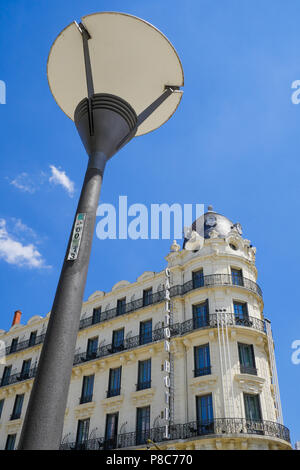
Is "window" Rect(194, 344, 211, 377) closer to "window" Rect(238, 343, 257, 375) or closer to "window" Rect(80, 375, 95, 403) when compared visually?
"window" Rect(238, 343, 257, 375)

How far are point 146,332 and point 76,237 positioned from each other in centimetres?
2323

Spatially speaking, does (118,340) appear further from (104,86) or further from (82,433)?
(104,86)

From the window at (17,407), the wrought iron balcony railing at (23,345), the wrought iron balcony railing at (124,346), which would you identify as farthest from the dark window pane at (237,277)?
the window at (17,407)

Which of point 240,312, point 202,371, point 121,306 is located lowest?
point 202,371

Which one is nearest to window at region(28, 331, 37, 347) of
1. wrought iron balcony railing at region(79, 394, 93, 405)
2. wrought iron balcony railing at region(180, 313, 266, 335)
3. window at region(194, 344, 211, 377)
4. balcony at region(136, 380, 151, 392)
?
wrought iron balcony railing at region(79, 394, 93, 405)

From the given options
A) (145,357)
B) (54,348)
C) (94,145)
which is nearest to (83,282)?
(54,348)

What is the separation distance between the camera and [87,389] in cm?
2839

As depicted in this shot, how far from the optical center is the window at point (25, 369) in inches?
1283

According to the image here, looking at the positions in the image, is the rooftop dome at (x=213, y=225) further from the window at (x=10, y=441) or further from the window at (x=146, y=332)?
the window at (x=10, y=441)

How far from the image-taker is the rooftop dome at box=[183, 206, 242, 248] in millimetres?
30953

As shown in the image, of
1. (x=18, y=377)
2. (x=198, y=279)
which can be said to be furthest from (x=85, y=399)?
(x=198, y=279)

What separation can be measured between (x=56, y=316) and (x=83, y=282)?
66 cm

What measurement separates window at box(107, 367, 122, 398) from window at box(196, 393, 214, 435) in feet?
→ 20.2

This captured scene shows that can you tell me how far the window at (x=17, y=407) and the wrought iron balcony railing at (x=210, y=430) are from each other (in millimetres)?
10363
